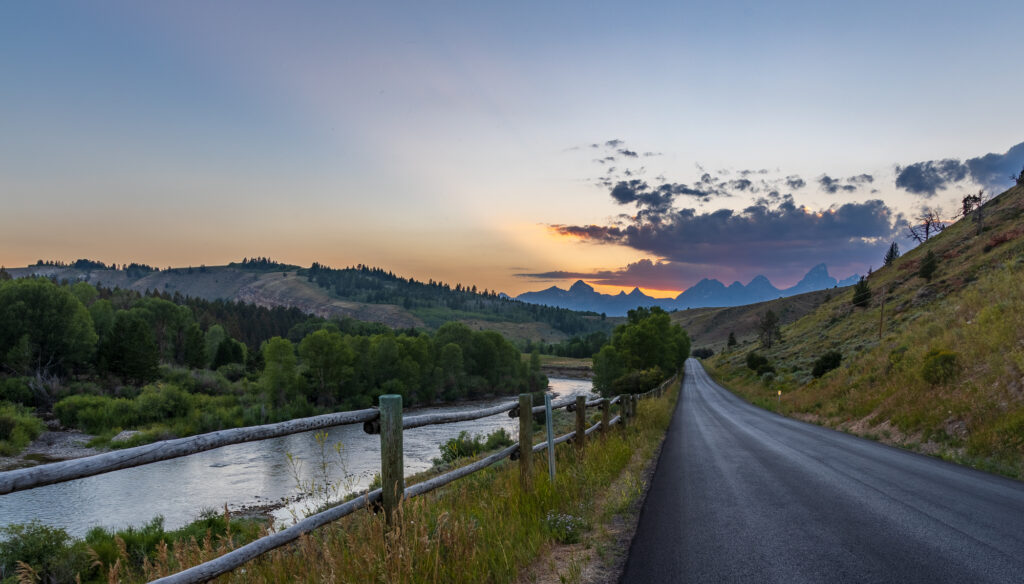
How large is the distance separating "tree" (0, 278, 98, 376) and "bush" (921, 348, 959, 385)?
82.5 metres

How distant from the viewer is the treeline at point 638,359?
169 ft

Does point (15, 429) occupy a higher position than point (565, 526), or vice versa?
point (565, 526)

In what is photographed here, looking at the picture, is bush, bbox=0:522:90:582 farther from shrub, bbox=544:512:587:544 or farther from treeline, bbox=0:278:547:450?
treeline, bbox=0:278:547:450

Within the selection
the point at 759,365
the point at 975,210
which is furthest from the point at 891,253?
the point at 759,365

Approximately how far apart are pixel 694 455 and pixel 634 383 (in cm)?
3845

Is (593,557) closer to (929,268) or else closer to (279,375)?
(929,268)

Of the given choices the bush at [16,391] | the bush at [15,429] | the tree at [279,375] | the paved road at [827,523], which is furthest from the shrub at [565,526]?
the bush at [16,391]

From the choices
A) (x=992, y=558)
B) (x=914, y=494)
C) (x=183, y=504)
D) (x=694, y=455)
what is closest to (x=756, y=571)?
(x=992, y=558)

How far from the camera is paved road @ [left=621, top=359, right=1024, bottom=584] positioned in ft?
16.5

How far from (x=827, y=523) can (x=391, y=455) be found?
583 cm

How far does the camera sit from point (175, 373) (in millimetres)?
74438

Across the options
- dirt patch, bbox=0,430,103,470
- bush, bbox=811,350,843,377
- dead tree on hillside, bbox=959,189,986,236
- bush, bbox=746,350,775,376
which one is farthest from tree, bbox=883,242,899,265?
dirt patch, bbox=0,430,103,470

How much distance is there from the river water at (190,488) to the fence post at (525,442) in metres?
16.3

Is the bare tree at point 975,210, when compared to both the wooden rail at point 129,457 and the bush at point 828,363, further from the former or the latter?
the wooden rail at point 129,457
